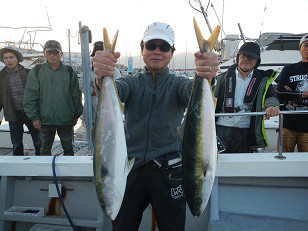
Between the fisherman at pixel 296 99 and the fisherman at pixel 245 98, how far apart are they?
1.56 ft

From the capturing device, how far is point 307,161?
2664mm

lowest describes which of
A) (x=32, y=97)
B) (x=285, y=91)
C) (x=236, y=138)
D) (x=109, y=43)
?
(x=236, y=138)

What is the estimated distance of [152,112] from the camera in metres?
2.03

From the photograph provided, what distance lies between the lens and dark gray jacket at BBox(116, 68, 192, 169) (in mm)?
2012

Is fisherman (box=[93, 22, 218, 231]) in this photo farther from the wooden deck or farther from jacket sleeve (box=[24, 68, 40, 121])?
the wooden deck

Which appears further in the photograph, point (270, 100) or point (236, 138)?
point (236, 138)

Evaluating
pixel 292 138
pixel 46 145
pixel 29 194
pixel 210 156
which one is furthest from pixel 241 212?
pixel 46 145

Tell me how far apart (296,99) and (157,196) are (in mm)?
2574

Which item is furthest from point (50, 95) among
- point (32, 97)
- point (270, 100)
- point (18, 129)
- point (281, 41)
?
point (281, 41)

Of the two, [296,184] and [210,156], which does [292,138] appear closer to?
[296,184]

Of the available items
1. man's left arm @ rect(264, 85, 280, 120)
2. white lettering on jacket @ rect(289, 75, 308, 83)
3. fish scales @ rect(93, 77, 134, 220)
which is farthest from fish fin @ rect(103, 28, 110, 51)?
white lettering on jacket @ rect(289, 75, 308, 83)

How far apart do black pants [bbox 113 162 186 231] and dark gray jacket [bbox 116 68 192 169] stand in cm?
11

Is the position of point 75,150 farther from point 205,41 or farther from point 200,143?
point 205,41

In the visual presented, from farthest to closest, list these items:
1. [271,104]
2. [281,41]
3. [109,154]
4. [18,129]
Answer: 1. [281,41]
2. [18,129]
3. [271,104]
4. [109,154]
